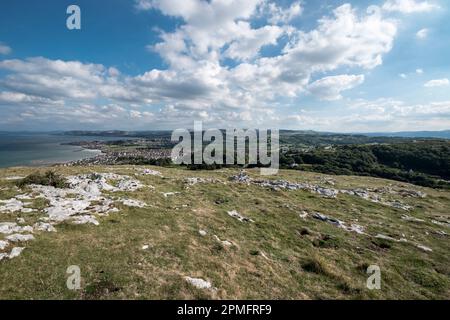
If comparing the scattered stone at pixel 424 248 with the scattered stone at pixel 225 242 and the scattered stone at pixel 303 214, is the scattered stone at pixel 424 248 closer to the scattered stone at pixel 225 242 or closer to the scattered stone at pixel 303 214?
the scattered stone at pixel 303 214

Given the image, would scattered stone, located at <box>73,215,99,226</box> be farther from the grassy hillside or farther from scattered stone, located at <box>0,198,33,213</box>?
scattered stone, located at <box>0,198,33,213</box>

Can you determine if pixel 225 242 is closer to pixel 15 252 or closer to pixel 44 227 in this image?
pixel 44 227

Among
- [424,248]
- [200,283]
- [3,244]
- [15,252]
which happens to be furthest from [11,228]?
[424,248]

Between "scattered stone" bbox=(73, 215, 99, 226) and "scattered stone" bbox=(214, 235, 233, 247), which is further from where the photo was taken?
"scattered stone" bbox=(214, 235, 233, 247)

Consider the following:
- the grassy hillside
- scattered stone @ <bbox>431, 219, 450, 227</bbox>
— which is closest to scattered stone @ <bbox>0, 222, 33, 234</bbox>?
the grassy hillside

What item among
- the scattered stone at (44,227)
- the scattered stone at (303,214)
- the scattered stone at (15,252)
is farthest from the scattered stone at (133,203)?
the scattered stone at (303,214)

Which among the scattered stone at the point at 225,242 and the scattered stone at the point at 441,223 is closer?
the scattered stone at the point at 225,242
